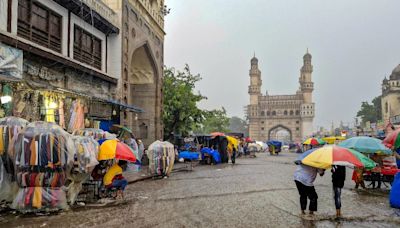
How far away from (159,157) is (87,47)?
603 centimetres

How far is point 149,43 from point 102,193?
51.3 feet

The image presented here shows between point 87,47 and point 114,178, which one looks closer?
point 114,178

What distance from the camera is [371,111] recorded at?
83812 mm

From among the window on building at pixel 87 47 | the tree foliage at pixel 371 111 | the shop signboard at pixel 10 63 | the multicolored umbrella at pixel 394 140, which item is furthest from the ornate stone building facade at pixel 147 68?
the tree foliage at pixel 371 111

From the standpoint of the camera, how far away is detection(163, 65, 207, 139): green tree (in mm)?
31469

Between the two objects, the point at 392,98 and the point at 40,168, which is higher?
the point at 392,98

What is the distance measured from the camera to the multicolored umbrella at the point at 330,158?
7164 mm

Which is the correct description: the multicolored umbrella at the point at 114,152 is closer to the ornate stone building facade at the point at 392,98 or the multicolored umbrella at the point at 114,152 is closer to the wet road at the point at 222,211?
the wet road at the point at 222,211

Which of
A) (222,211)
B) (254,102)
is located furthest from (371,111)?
(222,211)

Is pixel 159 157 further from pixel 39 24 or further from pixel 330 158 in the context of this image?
pixel 330 158

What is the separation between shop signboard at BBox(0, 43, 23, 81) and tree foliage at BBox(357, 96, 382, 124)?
260ft

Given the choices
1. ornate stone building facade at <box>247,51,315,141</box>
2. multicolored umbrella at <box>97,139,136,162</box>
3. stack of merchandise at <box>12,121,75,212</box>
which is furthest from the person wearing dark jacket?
ornate stone building facade at <box>247,51,315,141</box>

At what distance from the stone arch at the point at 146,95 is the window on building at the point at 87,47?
6996mm

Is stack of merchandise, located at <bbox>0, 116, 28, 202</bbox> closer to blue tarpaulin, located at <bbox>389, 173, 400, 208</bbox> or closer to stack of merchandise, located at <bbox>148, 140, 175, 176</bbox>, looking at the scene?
stack of merchandise, located at <bbox>148, 140, 175, 176</bbox>
